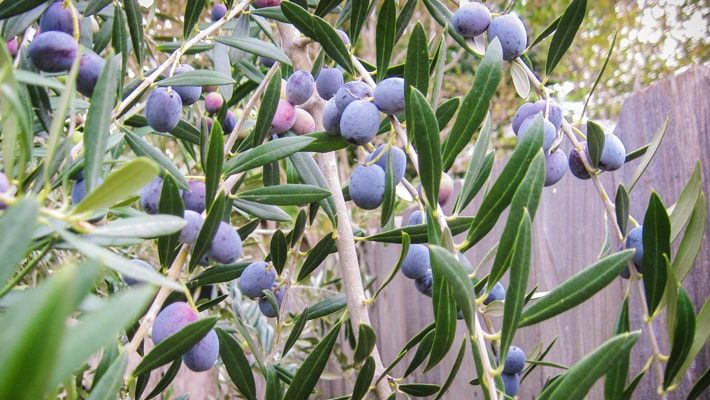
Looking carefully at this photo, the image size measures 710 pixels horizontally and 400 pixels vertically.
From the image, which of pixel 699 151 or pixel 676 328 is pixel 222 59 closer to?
pixel 676 328

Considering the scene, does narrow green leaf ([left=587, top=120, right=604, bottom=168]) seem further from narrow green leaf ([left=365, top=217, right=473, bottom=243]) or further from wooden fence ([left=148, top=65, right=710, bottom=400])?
wooden fence ([left=148, top=65, right=710, bottom=400])

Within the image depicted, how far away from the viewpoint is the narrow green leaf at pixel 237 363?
2.35ft

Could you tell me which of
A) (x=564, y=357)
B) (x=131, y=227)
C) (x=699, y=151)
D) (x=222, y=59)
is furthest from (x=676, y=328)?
(x=564, y=357)

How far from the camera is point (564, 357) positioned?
5.48ft

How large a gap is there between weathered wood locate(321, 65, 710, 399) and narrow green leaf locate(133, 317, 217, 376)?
1002 mm

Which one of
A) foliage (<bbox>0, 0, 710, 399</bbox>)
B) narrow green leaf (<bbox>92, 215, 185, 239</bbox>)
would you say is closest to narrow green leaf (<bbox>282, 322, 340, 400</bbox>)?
foliage (<bbox>0, 0, 710, 399</bbox>)

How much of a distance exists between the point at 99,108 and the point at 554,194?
5.20 feet

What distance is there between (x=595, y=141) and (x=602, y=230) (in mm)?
1012

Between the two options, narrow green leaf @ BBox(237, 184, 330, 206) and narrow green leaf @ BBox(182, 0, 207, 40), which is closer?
narrow green leaf @ BBox(237, 184, 330, 206)

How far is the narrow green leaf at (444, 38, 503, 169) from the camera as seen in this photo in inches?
21.2

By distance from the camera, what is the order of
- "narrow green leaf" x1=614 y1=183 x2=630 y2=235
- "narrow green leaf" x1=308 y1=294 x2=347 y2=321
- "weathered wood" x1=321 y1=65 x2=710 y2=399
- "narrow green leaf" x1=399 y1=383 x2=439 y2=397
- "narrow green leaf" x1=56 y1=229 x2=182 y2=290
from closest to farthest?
"narrow green leaf" x1=56 y1=229 x2=182 y2=290 < "narrow green leaf" x1=614 y1=183 x2=630 y2=235 < "narrow green leaf" x1=399 y1=383 x2=439 y2=397 < "narrow green leaf" x1=308 y1=294 x2=347 y2=321 < "weathered wood" x1=321 y1=65 x2=710 y2=399

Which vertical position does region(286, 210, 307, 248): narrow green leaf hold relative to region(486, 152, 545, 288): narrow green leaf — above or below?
above

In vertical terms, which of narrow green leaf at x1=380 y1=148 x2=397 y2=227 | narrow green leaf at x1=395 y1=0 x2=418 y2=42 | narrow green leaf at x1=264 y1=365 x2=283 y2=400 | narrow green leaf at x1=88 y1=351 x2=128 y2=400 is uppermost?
narrow green leaf at x1=395 y1=0 x2=418 y2=42

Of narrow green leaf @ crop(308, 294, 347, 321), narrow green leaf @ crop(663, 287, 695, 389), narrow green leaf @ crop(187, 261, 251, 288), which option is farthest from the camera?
narrow green leaf @ crop(308, 294, 347, 321)
